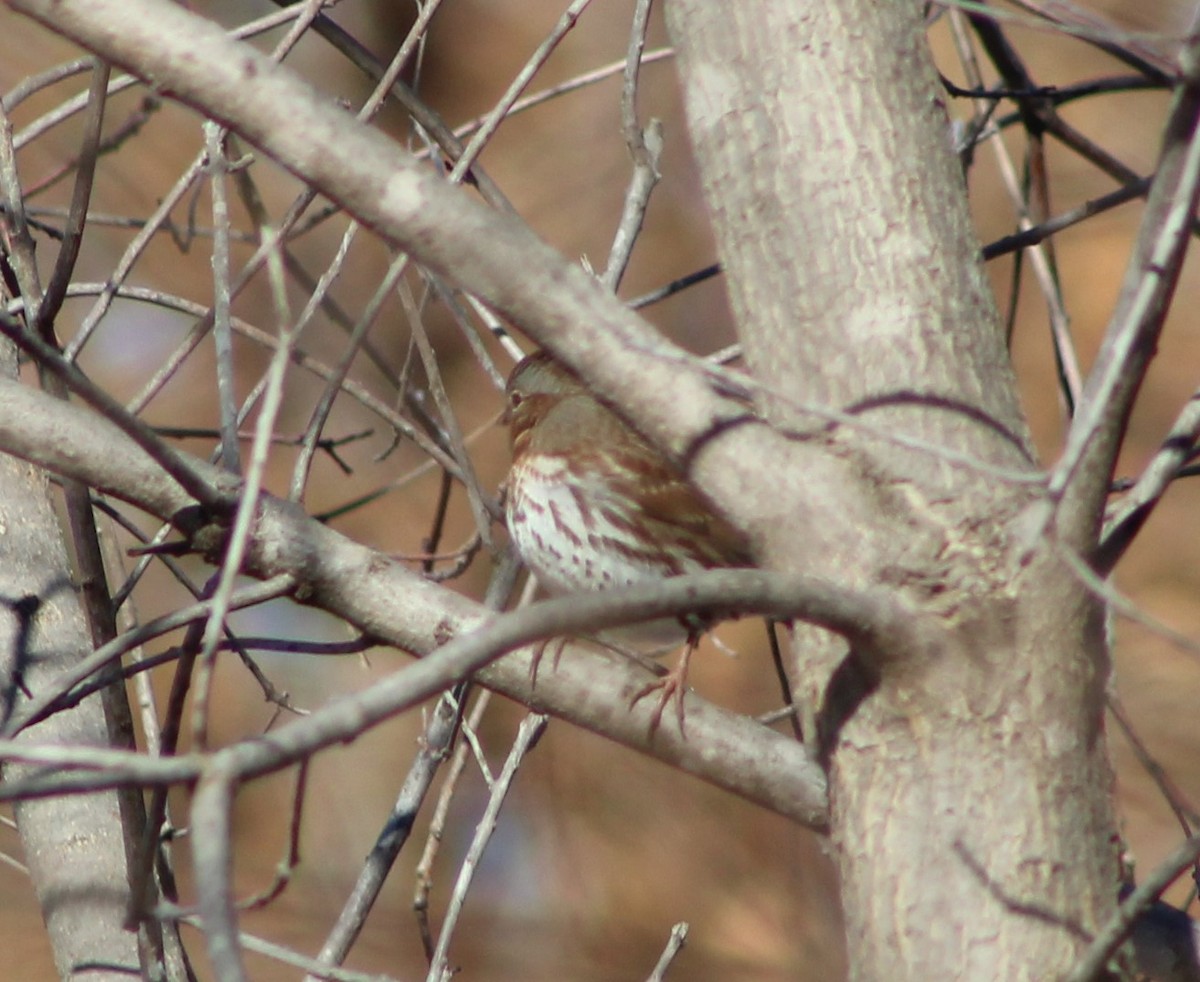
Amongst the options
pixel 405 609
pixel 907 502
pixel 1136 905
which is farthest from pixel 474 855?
pixel 1136 905

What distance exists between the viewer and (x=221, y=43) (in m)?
1.38

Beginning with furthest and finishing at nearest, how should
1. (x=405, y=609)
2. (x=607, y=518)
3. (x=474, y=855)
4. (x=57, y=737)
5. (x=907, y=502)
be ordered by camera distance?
(x=607, y=518)
(x=57, y=737)
(x=474, y=855)
(x=405, y=609)
(x=907, y=502)

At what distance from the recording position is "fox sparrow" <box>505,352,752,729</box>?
303 cm

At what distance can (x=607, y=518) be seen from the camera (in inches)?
122

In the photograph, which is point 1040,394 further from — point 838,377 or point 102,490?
point 102,490

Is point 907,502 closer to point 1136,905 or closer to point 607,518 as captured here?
point 1136,905

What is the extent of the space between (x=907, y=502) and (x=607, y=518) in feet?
5.28

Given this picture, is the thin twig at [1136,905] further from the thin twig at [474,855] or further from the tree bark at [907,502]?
the thin twig at [474,855]

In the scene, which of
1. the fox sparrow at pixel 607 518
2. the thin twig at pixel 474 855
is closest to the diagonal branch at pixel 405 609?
the thin twig at pixel 474 855

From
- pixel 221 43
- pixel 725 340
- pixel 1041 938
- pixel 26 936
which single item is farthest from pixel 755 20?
pixel 26 936

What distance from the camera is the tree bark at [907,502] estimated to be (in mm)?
1443

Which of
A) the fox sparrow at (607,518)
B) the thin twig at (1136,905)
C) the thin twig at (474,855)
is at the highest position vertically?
the fox sparrow at (607,518)

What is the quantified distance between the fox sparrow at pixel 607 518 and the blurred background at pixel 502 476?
1498mm

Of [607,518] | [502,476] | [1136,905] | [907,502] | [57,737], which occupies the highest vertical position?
[502,476]
